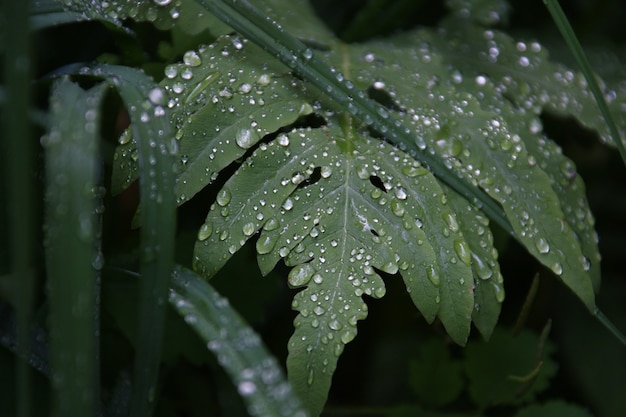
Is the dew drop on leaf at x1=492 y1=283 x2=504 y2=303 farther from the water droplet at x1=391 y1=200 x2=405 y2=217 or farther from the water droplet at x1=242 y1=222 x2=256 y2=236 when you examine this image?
the water droplet at x1=242 y1=222 x2=256 y2=236

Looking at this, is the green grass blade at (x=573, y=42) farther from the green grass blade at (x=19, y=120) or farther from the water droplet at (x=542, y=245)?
the green grass blade at (x=19, y=120)

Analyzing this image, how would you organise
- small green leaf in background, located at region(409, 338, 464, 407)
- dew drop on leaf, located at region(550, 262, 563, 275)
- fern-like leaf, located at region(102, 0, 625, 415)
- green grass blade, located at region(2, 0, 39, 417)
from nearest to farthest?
green grass blade, located at region(2, 0, 39, 417) < fern-like leaf, located at region(102, 0, 625, 415) < dew drop on leaf, located at region(550, 262, 563, 275) < small green leaf in background, located at region(409, 338, 464, 407)

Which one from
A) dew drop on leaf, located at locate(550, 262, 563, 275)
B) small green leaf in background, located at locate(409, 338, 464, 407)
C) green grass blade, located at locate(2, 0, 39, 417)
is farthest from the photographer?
small green leaf in background, located at locate(409, 338, 464, 407)

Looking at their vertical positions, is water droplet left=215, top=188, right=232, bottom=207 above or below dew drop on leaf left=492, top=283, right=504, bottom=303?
above

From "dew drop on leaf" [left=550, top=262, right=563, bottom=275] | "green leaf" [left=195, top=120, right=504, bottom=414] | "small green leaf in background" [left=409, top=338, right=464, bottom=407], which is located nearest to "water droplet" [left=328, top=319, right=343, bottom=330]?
"green leaf" [left=195, top=120, right=504, bottom=414]

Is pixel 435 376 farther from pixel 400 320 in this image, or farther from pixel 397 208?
pixel 397 208

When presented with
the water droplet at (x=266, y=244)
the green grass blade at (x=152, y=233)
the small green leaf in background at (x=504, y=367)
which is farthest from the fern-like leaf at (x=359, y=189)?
the small green leaf in background at (x=504, y=367)
